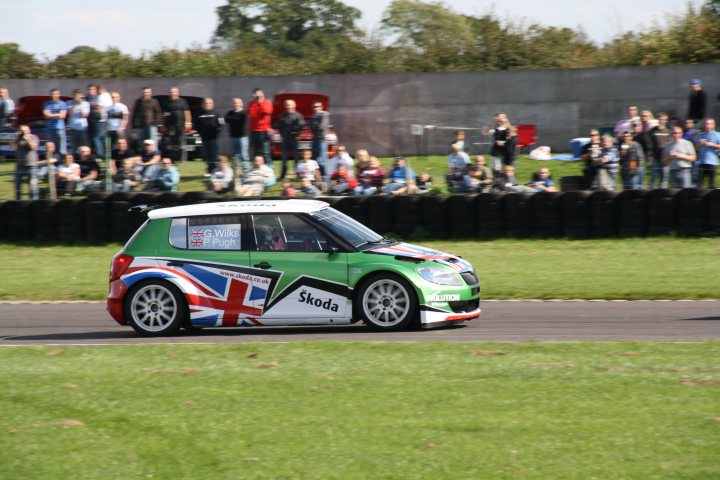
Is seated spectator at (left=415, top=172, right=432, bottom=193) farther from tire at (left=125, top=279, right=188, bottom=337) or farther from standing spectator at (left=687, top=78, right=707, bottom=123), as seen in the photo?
tire at (left=125, top=279, right=188, bottom=337)

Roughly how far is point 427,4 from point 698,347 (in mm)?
37887

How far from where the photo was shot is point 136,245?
38.2 feet

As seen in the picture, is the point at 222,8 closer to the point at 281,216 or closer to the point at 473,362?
the point at 281,216

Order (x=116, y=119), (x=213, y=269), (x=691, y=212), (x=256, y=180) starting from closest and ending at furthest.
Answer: (x=213, y=269) < (x=691, y=212) < (x=256, y=180) < (x=116, y=119)

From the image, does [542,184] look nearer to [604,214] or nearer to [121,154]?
[604,214]

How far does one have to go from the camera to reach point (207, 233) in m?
11.5

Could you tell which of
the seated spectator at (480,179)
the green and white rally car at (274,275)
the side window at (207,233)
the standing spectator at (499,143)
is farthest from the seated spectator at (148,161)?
the side window at (207,233)

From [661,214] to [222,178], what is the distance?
26.3ft

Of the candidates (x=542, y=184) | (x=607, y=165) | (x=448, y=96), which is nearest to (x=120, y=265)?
(x=542, y=184)

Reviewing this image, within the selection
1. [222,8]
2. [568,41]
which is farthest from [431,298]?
[222,8]

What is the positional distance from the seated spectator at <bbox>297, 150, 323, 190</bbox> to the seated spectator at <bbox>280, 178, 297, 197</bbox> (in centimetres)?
28

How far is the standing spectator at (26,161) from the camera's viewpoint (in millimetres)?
20297

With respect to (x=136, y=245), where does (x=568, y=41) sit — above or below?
above

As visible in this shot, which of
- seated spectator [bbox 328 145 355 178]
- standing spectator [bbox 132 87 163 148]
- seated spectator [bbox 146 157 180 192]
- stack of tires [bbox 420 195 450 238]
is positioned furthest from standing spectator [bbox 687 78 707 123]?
standing spectator [bbox 132 87 163 148]
